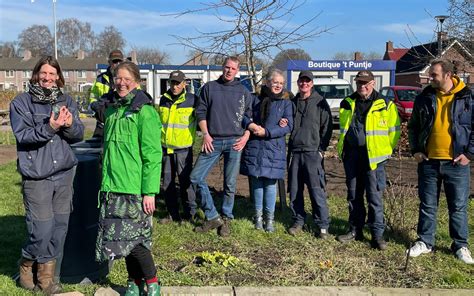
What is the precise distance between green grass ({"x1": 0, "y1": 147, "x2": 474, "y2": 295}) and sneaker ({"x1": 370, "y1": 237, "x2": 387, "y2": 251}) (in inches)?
2.2

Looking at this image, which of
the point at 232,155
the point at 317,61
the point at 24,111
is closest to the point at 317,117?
the point at 232,155

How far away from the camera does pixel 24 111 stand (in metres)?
3.57

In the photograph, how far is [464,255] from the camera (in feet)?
15.1

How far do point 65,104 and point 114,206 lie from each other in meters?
0.95

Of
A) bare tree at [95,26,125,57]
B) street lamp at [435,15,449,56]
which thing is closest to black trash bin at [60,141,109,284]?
street lamp at [435,15,449,56]

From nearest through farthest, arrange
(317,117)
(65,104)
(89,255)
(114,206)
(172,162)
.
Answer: (114,206)
(65,104)
(89,255)
(317,117)
(172,162)

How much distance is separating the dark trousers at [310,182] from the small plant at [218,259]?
4.14ft

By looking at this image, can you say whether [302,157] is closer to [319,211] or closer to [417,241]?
[319,211]

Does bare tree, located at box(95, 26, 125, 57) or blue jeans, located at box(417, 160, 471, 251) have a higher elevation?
bare tree, located at box(95, 26, 125, 57)

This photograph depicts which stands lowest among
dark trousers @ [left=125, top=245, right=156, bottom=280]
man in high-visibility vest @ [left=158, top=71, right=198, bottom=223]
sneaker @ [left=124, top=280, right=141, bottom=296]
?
sneaker @ [left=124, top=280, right=141, bottom=296]

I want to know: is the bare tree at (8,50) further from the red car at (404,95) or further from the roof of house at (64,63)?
the red car at (404,95)

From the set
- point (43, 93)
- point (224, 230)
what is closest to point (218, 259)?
point (224, 230)

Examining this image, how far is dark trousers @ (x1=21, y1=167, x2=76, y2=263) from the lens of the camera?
3637mm

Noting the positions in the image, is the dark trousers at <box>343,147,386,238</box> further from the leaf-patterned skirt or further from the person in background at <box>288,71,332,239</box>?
the leaf-patterned skirt
